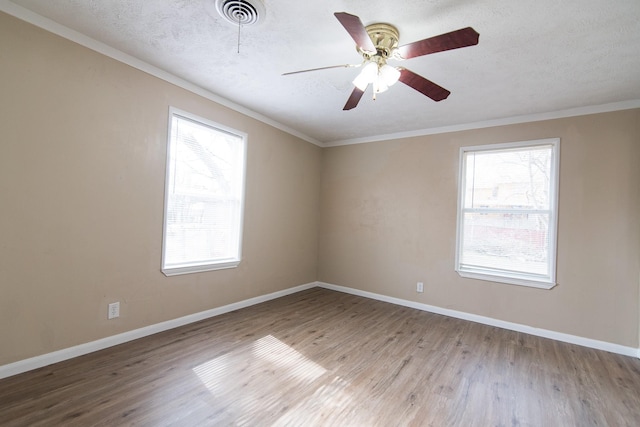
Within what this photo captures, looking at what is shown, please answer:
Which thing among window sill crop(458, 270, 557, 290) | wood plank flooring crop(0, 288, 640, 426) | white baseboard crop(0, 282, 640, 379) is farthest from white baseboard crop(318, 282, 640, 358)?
window sill crop(458, 270, 557, 290)

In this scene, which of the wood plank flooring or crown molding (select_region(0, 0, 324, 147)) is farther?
crown molding (select_region(0, 0, 324, 147))

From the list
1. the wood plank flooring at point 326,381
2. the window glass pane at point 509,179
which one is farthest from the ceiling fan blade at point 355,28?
the window glass pane at point 509,179

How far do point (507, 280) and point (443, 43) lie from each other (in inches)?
120

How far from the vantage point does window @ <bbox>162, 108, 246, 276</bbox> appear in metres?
3.06

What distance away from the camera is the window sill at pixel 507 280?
332 cm

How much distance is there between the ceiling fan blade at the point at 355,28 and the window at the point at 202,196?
215cm

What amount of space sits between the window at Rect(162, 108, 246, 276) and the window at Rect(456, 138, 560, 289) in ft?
9.84

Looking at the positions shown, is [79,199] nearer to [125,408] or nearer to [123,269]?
[123,269]

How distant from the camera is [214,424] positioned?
1.72 meters

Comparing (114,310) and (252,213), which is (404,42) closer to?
(252,213)

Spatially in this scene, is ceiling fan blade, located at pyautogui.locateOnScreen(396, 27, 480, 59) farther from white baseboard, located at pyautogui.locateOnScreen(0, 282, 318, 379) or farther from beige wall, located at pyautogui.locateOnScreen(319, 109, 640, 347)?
white baseboard, located at pyautogui.locateOnScreen(0, 282, 318, 379)

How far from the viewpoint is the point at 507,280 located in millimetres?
3527

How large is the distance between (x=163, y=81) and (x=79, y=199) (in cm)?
138

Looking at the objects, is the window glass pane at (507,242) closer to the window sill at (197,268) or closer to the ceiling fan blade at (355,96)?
the ceiling fan blade at (355,96)
